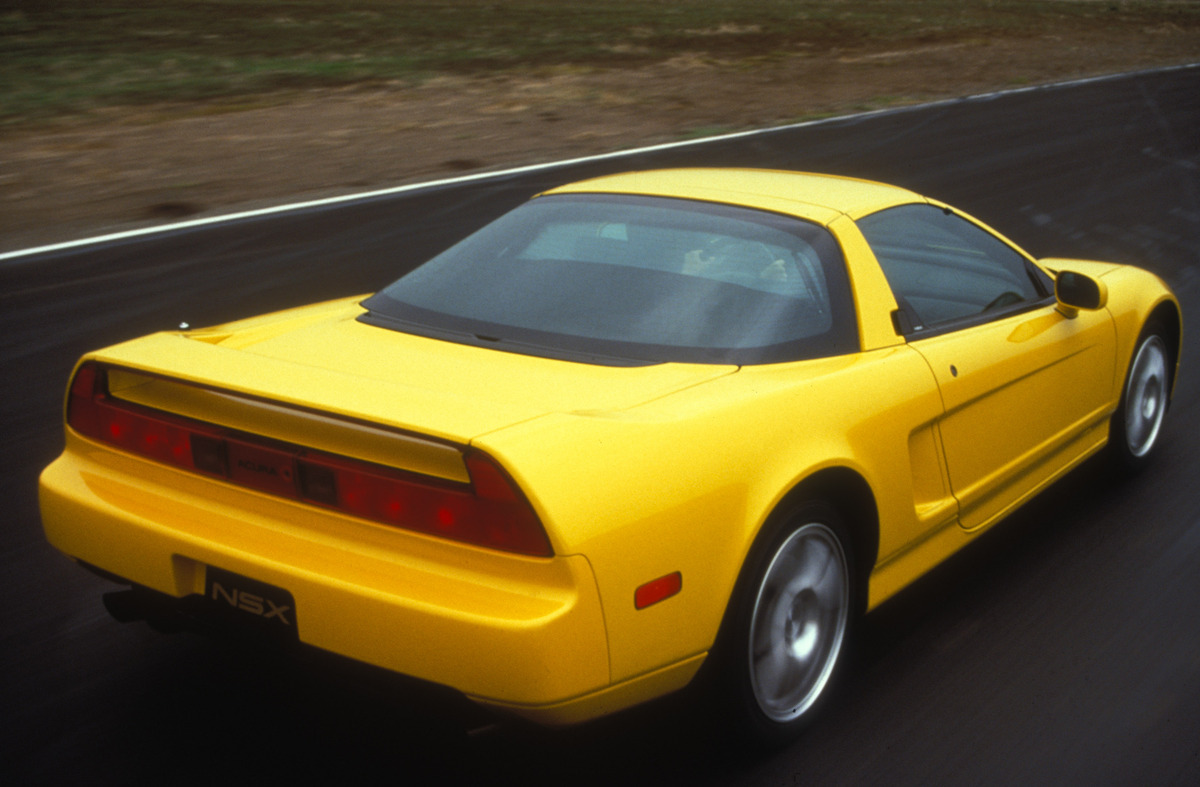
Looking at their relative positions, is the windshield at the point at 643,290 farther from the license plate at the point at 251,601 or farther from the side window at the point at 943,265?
the license plate at the point at 251,601

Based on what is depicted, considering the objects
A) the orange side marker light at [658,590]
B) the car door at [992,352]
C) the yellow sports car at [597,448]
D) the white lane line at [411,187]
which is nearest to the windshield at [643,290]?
the yellow sports car at [597,448]

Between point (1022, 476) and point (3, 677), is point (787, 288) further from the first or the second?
point (3, 677)

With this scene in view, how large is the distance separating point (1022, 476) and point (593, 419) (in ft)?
6.70

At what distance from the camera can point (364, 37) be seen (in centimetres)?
2486

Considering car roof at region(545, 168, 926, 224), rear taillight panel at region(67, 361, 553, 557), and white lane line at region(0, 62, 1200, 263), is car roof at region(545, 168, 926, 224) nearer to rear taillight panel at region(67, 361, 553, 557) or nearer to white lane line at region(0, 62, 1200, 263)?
rear taillight panel at region(67, 361, 553, 557)

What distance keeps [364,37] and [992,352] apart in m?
23.2

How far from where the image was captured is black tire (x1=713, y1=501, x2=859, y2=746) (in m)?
2.75

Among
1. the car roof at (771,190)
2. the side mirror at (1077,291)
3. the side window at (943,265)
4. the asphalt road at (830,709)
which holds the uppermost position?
the car roof at (771,190)

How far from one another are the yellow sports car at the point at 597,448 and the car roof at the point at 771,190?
2 cm

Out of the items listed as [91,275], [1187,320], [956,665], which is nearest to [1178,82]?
[1187,320]

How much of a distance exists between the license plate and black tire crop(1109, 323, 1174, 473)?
348 cm

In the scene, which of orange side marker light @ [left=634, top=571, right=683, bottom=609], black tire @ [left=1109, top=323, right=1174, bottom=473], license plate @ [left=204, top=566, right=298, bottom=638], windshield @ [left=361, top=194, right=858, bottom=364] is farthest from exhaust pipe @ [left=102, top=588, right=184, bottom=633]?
black tire @ [left=1109, top=323, right=1174, bottom=473]

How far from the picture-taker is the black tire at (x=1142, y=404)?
480 cm

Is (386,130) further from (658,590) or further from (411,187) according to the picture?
(658,590)
